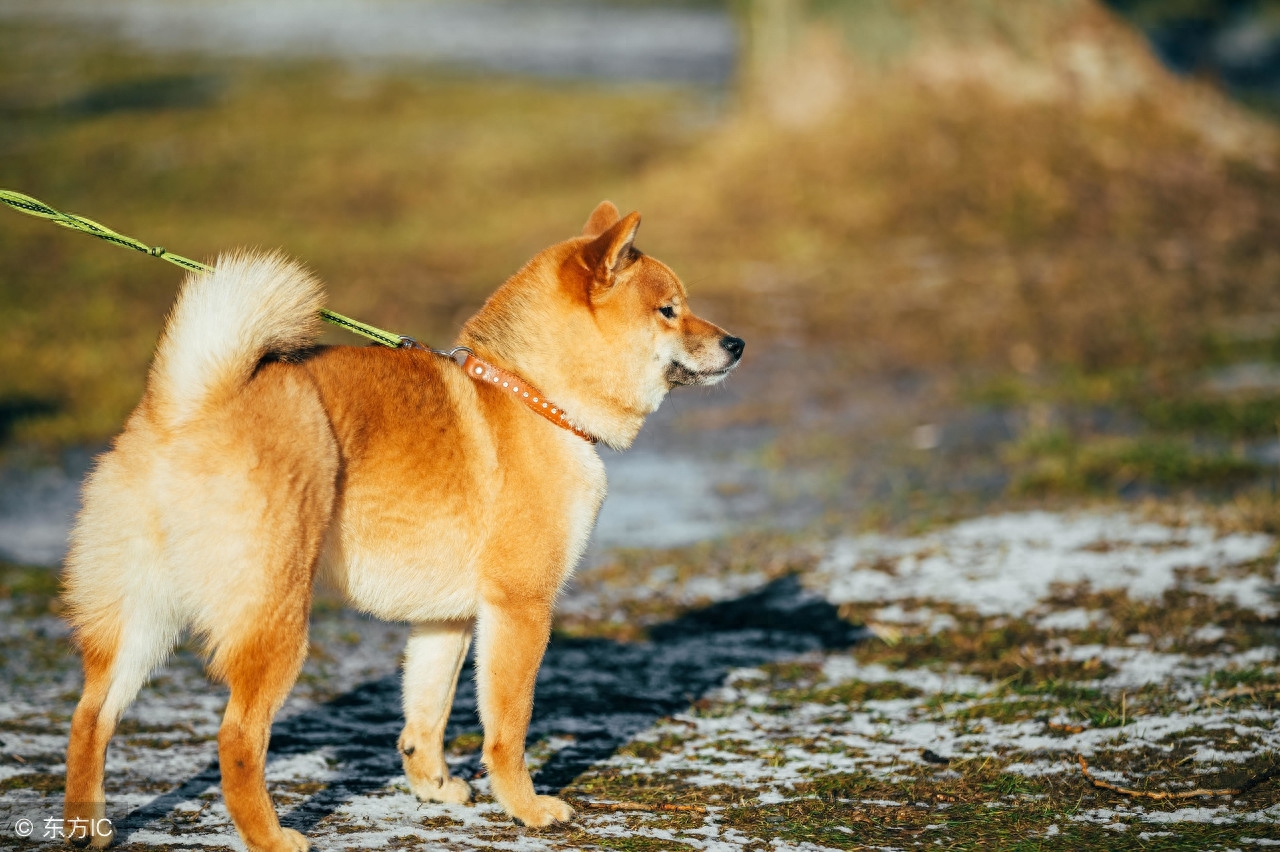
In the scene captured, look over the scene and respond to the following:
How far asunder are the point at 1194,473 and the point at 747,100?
9.27m

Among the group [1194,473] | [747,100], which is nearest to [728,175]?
[747,100]

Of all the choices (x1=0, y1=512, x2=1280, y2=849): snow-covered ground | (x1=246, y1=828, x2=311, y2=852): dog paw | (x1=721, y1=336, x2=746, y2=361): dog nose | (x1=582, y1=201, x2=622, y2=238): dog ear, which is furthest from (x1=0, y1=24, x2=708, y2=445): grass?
(x1=246, y1=828, x2=311, y2=852): dog paw

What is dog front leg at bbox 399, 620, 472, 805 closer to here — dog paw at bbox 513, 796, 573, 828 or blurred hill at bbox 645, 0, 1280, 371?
dog paw at bbox 513, 796, 573, 828

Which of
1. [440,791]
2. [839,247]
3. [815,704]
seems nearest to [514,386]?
[440,791]

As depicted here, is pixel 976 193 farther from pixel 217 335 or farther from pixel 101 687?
pixel 101 687

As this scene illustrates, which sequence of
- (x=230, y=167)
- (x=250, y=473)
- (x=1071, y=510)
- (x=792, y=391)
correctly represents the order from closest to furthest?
(x=250, y=473) < (x=1071, y=510) < (x=792, y=391) < (x=230, y=167)

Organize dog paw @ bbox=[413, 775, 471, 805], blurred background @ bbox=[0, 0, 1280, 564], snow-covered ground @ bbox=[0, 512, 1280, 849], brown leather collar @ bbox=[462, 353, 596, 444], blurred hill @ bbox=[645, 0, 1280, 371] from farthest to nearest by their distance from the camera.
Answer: blurred hill @ bbox=[645, 0, 1280, 371] < blurred background @ bbox=[0, 0, 1280, 564] < brown leather collar @ bbox=[462, 353, 596, 444] < dog paw @ bbox=[413, 775, 471, 805] < snow-covered ground @ bbox=[0, 512, 1280, 849]

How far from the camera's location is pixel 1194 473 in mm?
7820

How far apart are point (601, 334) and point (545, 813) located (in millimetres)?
1637

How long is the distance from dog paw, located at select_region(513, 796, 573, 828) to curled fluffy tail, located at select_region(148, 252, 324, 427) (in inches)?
62.9

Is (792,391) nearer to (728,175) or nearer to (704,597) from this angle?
(704,597)

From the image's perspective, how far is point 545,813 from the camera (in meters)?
4.07

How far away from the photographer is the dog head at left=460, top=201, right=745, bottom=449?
4.52 m

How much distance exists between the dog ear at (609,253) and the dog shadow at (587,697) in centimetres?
171
